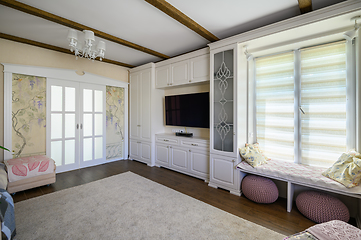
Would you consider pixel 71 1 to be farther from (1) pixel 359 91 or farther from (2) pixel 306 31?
(1) pixel 359 91

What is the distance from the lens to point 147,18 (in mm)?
2549

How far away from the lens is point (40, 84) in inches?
143

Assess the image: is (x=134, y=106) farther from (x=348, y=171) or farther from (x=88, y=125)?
(x=348, y=171)

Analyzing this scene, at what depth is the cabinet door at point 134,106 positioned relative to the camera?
480 centimetres

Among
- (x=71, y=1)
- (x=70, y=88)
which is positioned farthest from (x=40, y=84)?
(x=71, y=1)

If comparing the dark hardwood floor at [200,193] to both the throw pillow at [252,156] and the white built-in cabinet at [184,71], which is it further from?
the white built-in cabinet at [184,71]

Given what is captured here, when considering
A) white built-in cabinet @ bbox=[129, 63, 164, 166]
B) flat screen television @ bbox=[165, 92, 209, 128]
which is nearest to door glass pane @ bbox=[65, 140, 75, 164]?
white built-in cabinet @ bbox=[129, 63, 164, 166]

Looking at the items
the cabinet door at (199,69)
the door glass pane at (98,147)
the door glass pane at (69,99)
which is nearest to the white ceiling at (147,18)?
the cabinet door at (199,69)

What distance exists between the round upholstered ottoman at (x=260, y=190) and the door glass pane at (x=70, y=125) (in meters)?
3.84

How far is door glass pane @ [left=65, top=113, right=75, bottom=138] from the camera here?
157 inches

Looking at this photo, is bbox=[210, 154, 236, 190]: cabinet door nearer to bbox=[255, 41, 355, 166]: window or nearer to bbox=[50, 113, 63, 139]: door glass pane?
bbox=[255, 41, 355, 166]: window

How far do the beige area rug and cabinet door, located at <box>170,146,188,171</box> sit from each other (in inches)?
35.1

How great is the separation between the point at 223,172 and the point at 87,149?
3.31 meters

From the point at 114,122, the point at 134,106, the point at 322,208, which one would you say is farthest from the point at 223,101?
the point at 114,122
